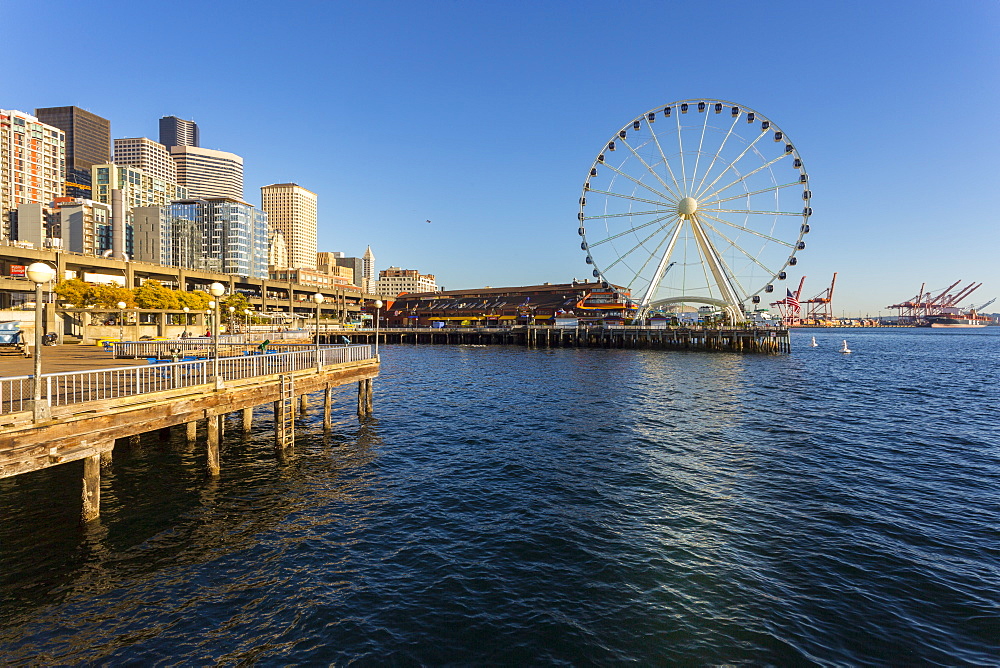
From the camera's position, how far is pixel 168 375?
71.6ft

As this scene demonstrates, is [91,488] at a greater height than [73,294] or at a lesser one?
lesser

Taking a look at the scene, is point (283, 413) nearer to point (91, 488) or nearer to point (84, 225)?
point (91, 488)

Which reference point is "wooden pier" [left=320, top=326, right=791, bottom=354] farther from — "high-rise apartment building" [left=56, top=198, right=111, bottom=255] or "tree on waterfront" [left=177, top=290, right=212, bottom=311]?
"high-rise apartment building" [left=56, top=198, right=111, bottom=255]

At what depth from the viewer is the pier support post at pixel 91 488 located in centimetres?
1352

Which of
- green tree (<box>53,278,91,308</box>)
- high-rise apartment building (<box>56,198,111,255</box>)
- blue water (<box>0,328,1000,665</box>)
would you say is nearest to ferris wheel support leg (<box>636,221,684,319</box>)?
blue water (<box>0,328,1000,665</box>)

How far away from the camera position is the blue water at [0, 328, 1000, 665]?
30.8 ft

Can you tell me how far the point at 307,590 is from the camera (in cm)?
1104

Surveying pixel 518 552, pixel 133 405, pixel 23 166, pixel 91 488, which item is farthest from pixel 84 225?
pixel 518 552

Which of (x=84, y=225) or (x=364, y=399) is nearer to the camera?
(x=364, y=399)

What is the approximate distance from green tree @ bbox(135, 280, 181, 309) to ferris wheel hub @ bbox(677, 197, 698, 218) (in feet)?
259

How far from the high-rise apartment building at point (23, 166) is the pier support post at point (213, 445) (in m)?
199

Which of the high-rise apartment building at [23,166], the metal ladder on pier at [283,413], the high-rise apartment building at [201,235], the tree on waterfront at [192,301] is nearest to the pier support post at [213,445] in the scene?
the metal ladder on pier at [283,413]

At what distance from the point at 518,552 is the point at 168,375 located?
18.0m

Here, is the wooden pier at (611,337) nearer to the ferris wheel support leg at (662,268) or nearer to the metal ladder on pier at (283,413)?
the ferris wheel support leg at (662,268)
